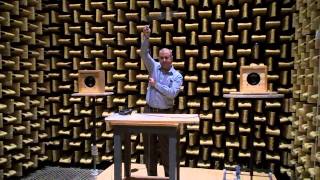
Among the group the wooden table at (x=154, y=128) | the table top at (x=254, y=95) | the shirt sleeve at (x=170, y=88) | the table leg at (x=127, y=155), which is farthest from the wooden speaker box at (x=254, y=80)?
the table leg at (x=127, y=155)

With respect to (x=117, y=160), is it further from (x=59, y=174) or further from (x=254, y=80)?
(x=59, y=174)

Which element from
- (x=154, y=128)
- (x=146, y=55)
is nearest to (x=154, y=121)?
(x=154, y=128)

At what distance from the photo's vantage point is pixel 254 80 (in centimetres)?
325

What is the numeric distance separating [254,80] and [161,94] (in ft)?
3.27

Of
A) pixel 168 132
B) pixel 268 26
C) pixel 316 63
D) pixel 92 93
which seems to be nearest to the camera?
pixel 168 132

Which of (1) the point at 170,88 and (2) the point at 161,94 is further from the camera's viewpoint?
(2) the point at 161,94

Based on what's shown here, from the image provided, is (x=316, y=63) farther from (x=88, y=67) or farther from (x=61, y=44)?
(x=61, y=44)

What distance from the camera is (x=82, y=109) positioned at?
4.77m

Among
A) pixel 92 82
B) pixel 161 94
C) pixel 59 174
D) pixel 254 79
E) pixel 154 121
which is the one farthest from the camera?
pixel 59 174

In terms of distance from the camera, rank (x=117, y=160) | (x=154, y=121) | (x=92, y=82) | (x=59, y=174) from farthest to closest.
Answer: (x=59, y=174)
(x=92, y=82)
(x=117, y=160)
(x=154, y=121)

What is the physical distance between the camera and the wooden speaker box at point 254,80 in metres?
3.24

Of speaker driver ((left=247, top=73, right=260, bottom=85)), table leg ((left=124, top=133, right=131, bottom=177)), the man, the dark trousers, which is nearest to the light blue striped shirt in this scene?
the man

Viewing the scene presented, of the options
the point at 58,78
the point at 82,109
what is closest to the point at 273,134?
the point at 82,109

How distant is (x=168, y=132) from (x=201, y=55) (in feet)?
6.29
